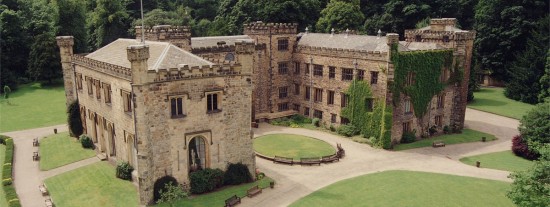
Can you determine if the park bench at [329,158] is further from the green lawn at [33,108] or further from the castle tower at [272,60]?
the green lawn at [33,108]

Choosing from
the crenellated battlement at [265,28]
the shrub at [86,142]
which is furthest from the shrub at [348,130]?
the shrub at [86,142]

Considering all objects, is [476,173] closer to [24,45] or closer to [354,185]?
[354,185]

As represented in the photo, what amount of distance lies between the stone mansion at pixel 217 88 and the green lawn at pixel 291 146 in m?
7.11

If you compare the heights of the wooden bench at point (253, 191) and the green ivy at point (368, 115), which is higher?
the green ivy at point (368, 115)

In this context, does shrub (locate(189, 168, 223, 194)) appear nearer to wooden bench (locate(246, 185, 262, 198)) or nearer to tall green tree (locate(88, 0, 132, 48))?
wooden bench (locate(246, 185, 262, 198))

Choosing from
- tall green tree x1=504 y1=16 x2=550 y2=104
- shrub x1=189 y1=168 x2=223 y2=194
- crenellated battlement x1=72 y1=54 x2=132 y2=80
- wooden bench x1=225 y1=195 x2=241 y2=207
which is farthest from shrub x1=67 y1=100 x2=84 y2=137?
tall green tree x1=504 y1=16 x2=550 y2=104

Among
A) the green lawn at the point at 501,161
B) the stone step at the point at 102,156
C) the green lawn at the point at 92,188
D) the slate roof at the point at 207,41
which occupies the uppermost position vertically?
the slate roof at the point at 207,41

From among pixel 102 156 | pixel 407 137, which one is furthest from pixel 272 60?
pixel 102 156

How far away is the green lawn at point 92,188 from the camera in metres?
33.1

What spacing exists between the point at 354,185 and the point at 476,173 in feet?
40.9

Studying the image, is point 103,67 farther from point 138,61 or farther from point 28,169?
point 28,169

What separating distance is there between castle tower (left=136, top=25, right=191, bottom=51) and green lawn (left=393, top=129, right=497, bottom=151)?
27639mm

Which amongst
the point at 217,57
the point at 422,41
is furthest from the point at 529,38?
the point at 217,57

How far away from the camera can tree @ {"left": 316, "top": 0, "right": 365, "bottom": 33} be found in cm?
8269
